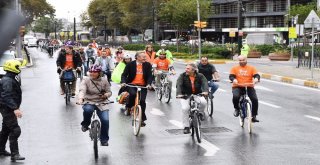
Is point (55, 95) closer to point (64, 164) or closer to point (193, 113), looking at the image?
point (193, 113)

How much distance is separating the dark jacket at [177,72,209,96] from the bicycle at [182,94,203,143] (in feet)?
0.40

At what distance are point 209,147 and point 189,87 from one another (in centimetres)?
157

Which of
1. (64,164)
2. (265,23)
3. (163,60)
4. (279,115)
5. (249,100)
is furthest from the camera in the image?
(265,23)

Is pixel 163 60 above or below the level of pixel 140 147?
above

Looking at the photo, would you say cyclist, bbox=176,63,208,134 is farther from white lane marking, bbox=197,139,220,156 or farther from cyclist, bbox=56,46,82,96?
cyclist, bbox=56,46,82,96

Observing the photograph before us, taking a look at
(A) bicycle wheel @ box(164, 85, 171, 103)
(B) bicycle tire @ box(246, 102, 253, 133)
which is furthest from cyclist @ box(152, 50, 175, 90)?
(B) bicycle tire @ box(246, 102, 253, 133)

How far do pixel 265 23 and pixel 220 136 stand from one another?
7718 centimetres

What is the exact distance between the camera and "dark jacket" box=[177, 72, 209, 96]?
419 inches

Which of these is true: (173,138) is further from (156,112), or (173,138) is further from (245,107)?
(156,112)

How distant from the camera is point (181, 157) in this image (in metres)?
8.71

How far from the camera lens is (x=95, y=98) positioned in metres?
9.16

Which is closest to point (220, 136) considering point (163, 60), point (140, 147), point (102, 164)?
point (140, 147)

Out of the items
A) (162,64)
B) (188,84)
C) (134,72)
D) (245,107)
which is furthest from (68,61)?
(245,107)

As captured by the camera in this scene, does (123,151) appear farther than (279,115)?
No
